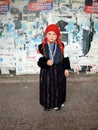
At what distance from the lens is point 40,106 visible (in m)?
5.46

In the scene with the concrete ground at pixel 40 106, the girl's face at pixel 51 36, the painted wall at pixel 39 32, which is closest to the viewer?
the concrete ground at pixel 40 106

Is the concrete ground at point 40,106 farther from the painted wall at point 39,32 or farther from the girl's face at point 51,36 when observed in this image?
the girl's face at point 51,36

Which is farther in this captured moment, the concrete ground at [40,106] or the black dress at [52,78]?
the black dress at [52,78]

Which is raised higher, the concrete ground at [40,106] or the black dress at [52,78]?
the black dress at [52,78]

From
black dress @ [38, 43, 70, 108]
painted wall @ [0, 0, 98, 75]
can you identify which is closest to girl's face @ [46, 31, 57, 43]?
black dress @ [38, 43, 70, 108]

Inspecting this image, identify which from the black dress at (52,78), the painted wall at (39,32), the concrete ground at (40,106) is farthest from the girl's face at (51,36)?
the painted wall at (39,32)

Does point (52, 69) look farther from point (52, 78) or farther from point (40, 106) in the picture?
point (40, 106)

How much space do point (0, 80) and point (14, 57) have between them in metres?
0.67

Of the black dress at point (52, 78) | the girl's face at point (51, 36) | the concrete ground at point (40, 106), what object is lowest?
the concrete ground at point (40, 106)

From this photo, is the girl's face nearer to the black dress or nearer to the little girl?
the little girl

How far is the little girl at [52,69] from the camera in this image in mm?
5055

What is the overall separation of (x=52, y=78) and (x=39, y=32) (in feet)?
8.01

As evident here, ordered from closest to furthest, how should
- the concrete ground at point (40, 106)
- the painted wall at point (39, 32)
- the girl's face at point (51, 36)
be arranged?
the concrete ground at point (40, 106)
the girl's face at point (51, 36)
the painted wall at point (39, 32)

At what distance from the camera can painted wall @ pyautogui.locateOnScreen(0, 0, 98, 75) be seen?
7.17m
